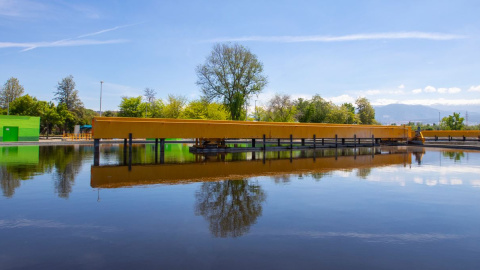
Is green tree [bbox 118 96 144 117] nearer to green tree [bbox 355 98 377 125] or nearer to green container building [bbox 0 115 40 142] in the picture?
green container building [bbox 0 115 40 142]

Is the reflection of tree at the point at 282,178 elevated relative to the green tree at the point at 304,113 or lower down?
lower down

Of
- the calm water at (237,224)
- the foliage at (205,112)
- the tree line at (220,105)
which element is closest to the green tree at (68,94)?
the tree line at (220,105)

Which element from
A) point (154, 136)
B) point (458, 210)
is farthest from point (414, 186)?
point (154, 136)

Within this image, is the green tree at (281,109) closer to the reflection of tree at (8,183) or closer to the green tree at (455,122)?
the green tree at (455,122)

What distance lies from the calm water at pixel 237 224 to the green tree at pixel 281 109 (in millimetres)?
58997

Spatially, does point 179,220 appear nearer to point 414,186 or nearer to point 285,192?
point 285,192

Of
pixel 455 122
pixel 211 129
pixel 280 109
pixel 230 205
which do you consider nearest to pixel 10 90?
pixel 280 109

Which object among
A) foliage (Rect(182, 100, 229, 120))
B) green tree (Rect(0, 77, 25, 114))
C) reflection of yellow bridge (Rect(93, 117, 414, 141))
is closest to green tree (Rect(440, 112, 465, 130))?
reflection of yellow bridge (Rect(93, 117, 414, 141))

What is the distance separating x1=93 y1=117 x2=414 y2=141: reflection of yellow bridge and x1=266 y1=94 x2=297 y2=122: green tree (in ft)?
106

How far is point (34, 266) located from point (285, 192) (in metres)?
6.40

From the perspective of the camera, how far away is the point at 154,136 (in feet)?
74.5

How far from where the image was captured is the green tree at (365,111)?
3150 inches

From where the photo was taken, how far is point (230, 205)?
759 centimetres

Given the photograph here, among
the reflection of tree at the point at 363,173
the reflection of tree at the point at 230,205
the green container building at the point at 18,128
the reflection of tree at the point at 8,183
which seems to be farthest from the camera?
the green container building at the point at 18,128
